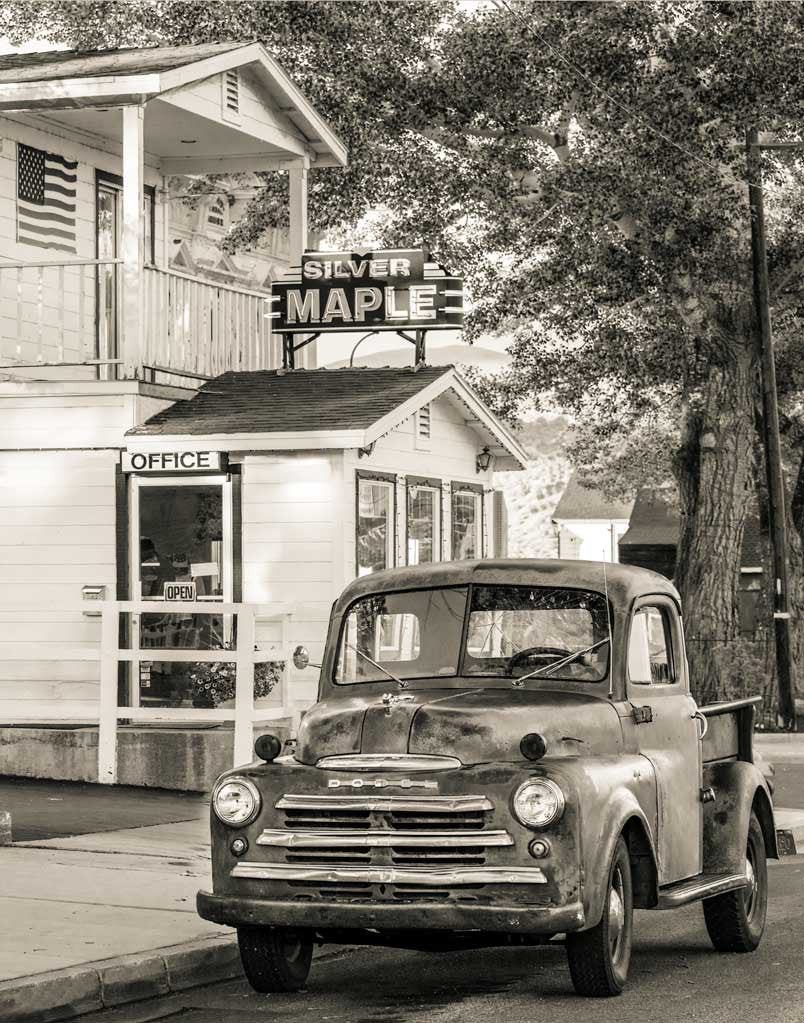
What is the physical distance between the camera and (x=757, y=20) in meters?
26.9

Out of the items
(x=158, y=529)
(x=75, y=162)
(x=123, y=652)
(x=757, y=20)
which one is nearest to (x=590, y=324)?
(x=757, y=20)

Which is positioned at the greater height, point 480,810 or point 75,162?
point 75,162

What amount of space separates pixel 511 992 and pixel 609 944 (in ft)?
2.08

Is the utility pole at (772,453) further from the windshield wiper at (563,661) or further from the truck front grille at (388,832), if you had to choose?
the truck front grille at (388,832)

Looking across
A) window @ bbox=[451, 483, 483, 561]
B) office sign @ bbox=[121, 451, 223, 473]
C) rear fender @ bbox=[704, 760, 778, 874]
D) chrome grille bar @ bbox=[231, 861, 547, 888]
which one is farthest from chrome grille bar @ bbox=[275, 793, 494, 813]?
window @ bbox=[451, 483, 483, 561]

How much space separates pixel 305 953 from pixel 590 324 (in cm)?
2541

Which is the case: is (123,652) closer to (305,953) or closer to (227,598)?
(227,598)

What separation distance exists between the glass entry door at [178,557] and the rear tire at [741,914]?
9165mm

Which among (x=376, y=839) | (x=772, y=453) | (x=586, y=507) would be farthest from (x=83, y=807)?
(x=586, y=507)

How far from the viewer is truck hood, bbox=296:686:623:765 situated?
26.9ft

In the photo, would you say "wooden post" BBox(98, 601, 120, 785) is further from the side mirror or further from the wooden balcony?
the side mirror

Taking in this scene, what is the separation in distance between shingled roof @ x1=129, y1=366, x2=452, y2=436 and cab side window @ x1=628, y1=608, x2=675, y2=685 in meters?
8.25

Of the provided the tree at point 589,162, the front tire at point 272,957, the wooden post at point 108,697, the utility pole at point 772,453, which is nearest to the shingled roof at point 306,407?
the wooden post at point 108,697

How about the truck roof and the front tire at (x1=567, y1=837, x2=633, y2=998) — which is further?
the truck roof
